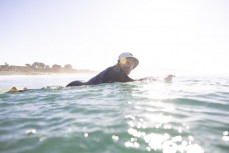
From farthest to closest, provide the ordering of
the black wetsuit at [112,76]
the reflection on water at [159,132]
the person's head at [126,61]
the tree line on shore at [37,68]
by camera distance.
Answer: the tree line on shore at [37,68]
the black wetsuit at [112,76]
the person's head at [126,61]
the reflection on water at [159,132]

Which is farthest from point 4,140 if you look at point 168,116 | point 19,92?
point 19,92

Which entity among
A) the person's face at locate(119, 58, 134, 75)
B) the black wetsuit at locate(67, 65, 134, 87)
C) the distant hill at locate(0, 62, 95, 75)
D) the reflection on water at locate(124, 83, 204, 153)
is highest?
the distant hill at locate(0, 62, 95, 75)

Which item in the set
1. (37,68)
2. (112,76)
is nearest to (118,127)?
(112,76)

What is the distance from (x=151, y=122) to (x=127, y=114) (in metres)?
0.69

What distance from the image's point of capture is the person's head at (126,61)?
10891 millimetres

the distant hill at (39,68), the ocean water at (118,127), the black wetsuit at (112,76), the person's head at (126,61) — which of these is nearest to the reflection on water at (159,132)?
the ocean water at (118,127)

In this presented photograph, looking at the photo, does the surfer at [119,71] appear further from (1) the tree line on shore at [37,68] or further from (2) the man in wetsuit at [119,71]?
(1) the tree line on shore at [37,68]

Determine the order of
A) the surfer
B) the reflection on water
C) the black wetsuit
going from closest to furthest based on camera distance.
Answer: the reflection on water
the surfer
the black wetsuit

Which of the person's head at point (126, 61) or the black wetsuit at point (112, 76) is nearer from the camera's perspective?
the person's head at point (126, 61)

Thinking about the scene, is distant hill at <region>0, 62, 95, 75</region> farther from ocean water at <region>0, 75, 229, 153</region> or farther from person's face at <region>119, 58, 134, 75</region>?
ocean water at <region>0, 75, 229, 153</region>

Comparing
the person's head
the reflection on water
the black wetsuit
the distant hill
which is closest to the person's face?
the person's head

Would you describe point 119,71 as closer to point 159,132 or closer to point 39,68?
point 159,132

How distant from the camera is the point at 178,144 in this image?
3461mm

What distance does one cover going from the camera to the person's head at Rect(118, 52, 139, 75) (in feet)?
35.7
